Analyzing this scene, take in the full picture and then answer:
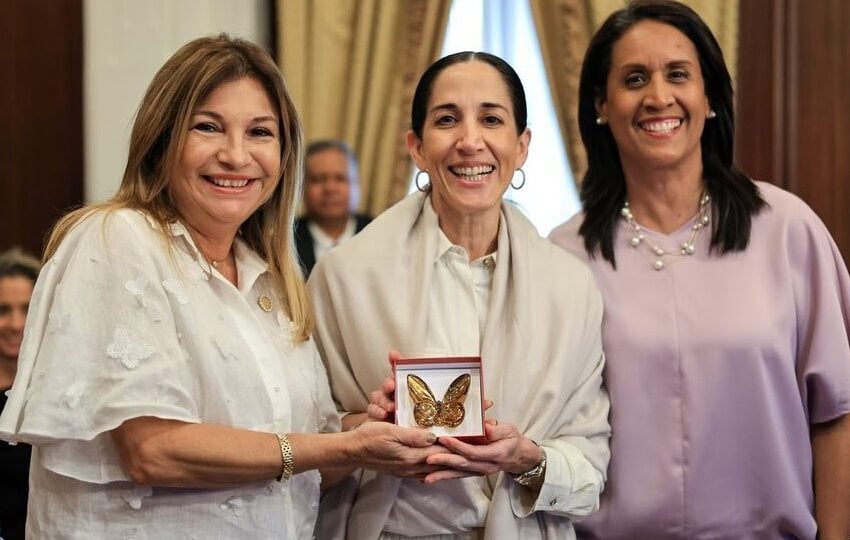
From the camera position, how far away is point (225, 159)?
2156 millimetres

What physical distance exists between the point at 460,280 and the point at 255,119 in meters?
0.59

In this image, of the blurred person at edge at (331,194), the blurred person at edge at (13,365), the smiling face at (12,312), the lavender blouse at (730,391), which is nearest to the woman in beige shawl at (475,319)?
the lavender blouse at (730,391)

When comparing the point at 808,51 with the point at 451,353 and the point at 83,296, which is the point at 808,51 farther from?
the point at 83,296

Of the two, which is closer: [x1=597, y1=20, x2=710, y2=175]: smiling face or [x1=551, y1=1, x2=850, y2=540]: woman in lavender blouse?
[x1=551, y1=1, x2=850, y2=540]: woman in lavender blouse

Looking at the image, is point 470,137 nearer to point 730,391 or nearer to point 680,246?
point 680,246

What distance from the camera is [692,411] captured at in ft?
8.48

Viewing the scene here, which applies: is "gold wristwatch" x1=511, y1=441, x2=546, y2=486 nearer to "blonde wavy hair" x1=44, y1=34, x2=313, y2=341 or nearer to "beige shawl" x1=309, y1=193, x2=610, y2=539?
"beige shawl" x1=309, y1=193, x2=610, y2=539

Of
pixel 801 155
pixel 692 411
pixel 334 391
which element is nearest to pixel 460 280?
pixel 334 391

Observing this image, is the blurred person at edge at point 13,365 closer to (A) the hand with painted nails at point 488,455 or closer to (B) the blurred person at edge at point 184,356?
(B) the blurred person at edge at point 184,356

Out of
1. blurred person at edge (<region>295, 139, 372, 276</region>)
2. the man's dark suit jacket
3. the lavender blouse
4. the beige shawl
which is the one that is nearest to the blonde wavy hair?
the beige shawl

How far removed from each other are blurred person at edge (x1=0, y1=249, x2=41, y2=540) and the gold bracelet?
3.66 ft

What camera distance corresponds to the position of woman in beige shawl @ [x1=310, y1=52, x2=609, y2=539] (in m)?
2.38

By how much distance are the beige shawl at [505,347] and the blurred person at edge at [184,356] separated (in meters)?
0.16

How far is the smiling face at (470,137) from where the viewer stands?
2.49 metres
